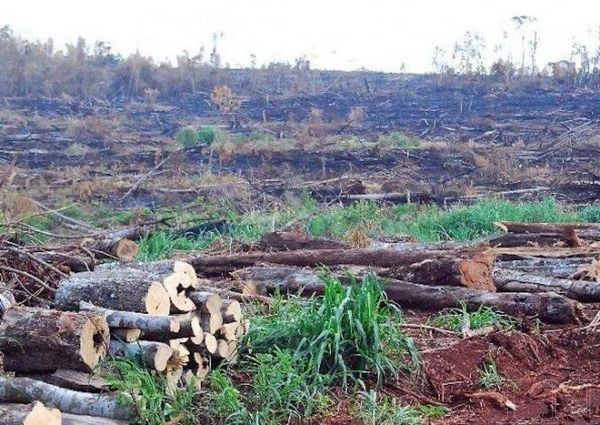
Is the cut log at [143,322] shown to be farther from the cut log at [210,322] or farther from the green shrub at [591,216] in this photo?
the green shrub at [591,216]

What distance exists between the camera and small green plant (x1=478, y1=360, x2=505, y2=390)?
Answer: 4637 mm

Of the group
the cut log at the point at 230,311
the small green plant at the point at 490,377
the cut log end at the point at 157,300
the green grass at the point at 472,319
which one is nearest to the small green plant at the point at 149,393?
the cut log end at the point at 157,300

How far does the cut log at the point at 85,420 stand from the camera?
148 inches

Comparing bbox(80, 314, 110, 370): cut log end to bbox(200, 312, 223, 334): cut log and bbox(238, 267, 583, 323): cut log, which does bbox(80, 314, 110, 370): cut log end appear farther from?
bbox(238, 267, 583, 323): cut log

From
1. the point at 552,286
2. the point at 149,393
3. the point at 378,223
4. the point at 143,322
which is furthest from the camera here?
the point at 378,223

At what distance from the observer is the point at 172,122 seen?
29922 millimetres

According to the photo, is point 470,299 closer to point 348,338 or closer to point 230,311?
point 348,338

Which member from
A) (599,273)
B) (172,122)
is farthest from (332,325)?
(172,122)

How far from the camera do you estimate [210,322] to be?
4.78m

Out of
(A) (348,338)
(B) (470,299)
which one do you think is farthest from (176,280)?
(B) (470,299)

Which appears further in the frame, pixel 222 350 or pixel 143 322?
pixel 222 350

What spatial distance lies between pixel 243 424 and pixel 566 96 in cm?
2891

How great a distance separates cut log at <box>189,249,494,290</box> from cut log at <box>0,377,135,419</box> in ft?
11.4

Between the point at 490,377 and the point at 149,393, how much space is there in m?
1.98
